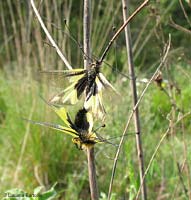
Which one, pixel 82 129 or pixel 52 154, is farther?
pixel 52 154

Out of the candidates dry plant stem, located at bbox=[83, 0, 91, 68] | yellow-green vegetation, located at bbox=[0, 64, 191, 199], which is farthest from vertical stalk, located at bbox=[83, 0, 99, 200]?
yellow-green vegetation, located at bbox=[0, 64, 191, 199]

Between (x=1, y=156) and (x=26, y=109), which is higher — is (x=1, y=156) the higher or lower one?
the lower one

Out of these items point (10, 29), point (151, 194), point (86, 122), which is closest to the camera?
point (86, 122)

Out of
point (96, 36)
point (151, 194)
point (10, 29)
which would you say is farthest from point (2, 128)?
point (10, 29)

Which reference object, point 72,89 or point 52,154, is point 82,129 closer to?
point 72,89

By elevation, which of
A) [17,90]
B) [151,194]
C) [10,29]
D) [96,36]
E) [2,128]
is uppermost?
[10,29]

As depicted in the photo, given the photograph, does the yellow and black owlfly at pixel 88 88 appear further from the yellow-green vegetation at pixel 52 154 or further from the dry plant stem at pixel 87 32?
the yellow-green vegetation at pixel 52 154

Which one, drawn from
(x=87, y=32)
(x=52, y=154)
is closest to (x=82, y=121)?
(x=87, y=32)

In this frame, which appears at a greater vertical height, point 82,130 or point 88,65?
point 88,65

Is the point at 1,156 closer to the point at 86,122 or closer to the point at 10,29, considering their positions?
the point at 86,122
